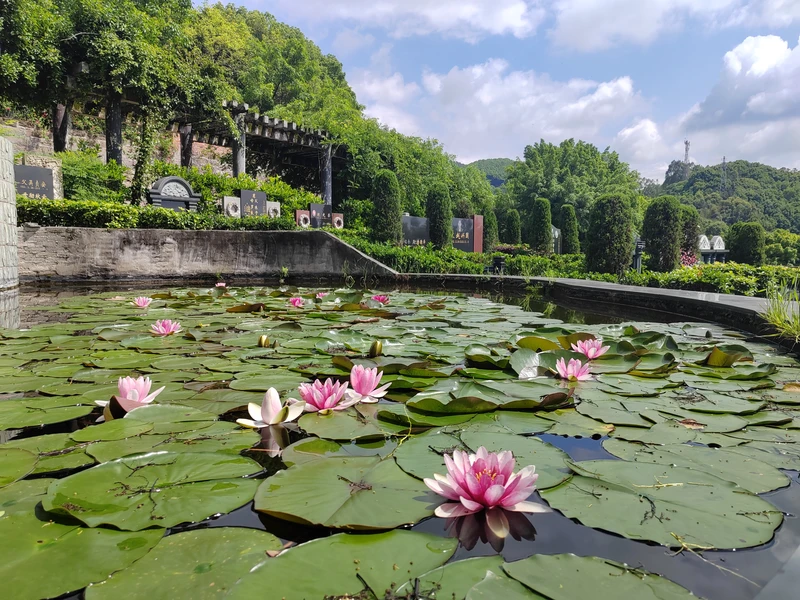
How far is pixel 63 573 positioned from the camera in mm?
747

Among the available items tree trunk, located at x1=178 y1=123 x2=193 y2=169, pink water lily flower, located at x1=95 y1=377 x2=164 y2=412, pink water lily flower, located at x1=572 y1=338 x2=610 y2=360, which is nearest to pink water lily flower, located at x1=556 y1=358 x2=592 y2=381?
pink water lily flower, located at x1=572 y1=338 x2=610 y2=360

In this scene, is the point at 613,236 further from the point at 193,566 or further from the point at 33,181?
the point at 33,181

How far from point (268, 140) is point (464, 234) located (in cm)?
801

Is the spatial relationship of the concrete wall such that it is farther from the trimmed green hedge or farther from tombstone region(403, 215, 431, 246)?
tombstone region(403, 215, 431, 246)

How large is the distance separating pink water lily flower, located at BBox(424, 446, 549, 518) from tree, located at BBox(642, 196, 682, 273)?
10.6 meters

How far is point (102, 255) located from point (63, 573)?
28.8 ft

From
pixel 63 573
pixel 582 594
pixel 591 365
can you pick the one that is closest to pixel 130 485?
pixel 63 573

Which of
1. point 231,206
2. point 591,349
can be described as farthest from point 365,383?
point 231,206

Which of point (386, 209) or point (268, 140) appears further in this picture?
point (268, 140)

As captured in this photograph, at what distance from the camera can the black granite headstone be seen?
12336 mm

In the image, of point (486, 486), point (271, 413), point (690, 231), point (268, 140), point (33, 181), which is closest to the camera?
point (486, 486)

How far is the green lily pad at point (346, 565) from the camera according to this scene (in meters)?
0.70

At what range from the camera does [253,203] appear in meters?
12.5

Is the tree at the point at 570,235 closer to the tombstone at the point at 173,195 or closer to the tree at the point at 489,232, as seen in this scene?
the tree at the point at 489,232
